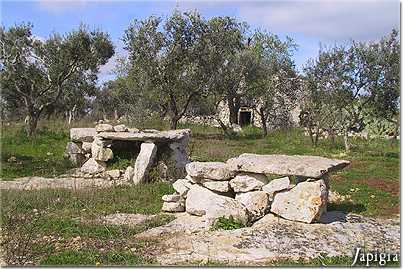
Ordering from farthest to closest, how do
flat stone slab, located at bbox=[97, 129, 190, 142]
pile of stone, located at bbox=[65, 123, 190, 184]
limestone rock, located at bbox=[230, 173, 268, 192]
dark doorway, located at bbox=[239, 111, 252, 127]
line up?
1. dark doorway, located at bbox=[239, 111, 252, 127]
2. flat stone slab, located at bbox=[97, 129, 190, 142]
3. pile of stone, located at bbox=[65, 123, 190, 184]
4. limestone rock, located at bbox=[230, 173, 268, 192]

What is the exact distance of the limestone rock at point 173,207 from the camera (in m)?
10.4

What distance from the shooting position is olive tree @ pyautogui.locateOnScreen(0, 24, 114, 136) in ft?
78.7

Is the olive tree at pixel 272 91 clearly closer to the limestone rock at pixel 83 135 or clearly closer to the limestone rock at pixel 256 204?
the limestone rock at pixel 83 135

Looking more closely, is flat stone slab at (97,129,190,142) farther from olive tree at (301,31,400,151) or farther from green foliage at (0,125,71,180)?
olive tree at (301,31,400,151)

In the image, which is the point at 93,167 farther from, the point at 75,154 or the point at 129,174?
the point at 75,154

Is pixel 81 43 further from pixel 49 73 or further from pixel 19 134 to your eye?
pixel 19 134

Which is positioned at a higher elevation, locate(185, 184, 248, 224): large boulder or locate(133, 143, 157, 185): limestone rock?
locate(133, 143, 157, 185): limestone rock

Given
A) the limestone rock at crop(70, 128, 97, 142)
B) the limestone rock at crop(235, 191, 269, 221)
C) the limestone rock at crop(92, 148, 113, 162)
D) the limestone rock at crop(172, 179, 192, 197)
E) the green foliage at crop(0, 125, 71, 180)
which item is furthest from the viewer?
the limestone rock at crop(70, 128, 97, 142)

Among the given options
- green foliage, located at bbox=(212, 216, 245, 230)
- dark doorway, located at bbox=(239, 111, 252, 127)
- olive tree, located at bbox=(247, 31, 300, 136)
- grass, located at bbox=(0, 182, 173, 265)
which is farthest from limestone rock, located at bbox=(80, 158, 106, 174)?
dark doorway, located at bbox=(239, 111, 252, 127)

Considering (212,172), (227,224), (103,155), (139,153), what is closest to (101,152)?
(103,155)

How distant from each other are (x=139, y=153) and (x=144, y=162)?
1142 millimetres

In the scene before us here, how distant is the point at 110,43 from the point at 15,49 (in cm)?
420

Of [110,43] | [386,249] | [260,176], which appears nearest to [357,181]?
[260,176]

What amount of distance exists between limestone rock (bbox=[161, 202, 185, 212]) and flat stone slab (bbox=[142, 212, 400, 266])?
0.80 metres
